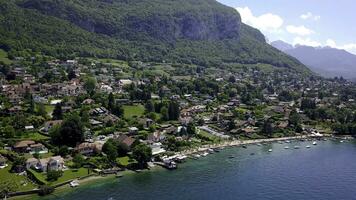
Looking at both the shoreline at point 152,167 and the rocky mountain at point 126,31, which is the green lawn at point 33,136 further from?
the rocky mountain at point 126,31

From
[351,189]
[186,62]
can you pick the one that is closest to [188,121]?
[351,189]

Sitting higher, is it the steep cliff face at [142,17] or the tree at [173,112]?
the steep cliff face at [142,17]

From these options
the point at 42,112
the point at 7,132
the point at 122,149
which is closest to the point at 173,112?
the point at 42,112

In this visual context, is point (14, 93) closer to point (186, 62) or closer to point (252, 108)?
point (252, 108)

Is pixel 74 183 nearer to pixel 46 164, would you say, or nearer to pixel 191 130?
pixel 46 164

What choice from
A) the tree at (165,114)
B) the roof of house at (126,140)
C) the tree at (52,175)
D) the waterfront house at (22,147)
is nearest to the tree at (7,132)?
the waterfront house at (22,147)
